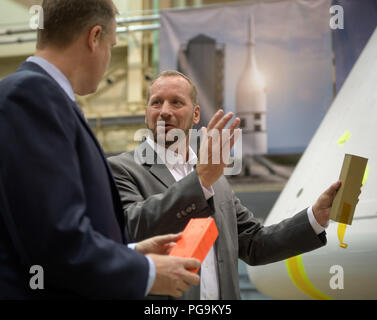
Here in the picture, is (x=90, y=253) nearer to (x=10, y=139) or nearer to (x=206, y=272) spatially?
(x=10, y=139)

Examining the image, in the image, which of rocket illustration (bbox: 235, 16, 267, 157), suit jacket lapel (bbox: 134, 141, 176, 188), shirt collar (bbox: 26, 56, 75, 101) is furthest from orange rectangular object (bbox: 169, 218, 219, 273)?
rocket illustration (bbox: 235, 16, 267, 157)

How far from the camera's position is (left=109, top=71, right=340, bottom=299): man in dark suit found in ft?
4.45

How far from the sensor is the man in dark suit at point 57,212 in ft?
2.71

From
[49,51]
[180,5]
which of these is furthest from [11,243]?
[180,5]

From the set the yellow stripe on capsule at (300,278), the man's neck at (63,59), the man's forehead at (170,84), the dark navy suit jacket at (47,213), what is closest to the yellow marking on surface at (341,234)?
the yellow stripe on capsule at (300,278)

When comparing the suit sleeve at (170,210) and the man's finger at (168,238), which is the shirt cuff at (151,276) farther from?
the suit sleeve at (170,210)

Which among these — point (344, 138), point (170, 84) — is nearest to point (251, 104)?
point (344, 138)

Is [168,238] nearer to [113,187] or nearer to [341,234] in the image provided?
[113,187]

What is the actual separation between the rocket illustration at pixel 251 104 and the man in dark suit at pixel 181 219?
3153 mm

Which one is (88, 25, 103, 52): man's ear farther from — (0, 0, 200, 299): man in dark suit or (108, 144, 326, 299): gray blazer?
(108, 144, 326, 299): gray blazer

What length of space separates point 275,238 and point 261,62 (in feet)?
12.7

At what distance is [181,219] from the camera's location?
1.23 m

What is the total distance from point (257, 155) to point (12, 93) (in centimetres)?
Result: 428
